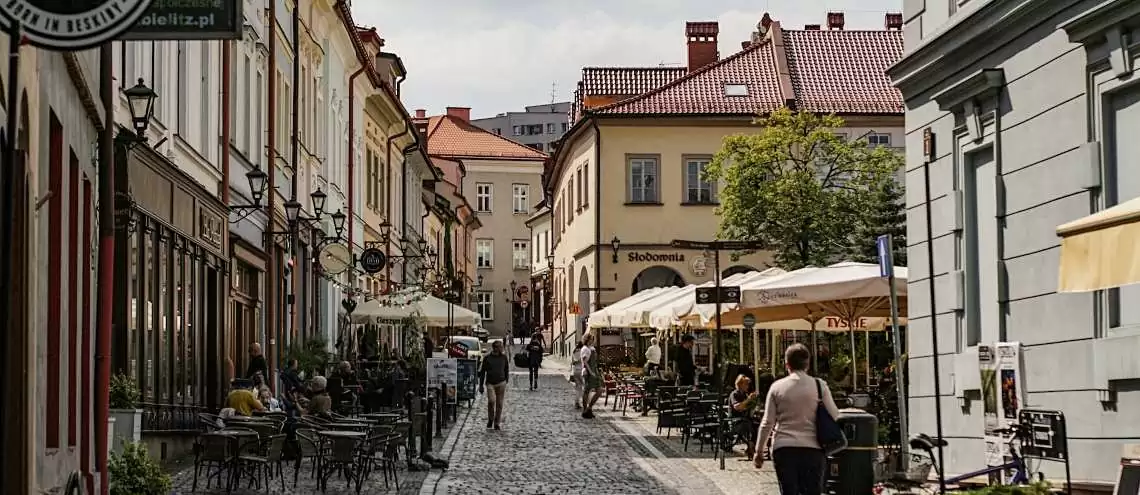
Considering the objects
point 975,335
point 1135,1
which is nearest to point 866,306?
point 975,335

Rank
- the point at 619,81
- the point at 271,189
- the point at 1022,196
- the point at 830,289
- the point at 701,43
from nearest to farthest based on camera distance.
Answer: the point at 1022,196
the point at 830,289
the point at 271,189
the point at 619,81
the point at 701,43

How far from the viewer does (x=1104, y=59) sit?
44.2ft

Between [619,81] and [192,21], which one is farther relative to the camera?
[619,81]

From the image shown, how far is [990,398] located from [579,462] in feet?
22.0

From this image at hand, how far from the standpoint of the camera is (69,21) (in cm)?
583

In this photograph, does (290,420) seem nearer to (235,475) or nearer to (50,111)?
(235,475)

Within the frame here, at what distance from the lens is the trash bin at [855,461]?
13.9m

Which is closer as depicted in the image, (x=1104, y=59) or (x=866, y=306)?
(x=1104, y=59)

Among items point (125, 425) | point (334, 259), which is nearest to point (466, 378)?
point (334, 259)

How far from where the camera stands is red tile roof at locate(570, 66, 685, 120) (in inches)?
2414

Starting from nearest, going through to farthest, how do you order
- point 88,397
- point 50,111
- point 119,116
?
point 50,111 < point 88,397 < point 119,116

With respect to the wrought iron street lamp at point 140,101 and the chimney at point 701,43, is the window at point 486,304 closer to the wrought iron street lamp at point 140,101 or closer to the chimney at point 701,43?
the chimney at point 701,43

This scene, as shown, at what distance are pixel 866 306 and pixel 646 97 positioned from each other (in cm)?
3100

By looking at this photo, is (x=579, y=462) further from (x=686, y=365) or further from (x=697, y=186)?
(x=697, y=186)
